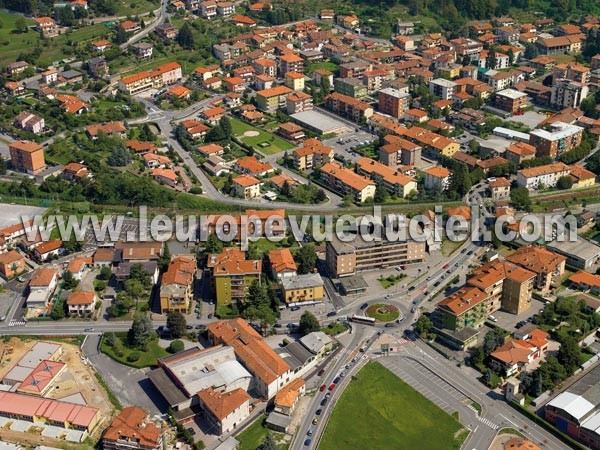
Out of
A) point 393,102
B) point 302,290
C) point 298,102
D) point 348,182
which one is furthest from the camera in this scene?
point 298,102

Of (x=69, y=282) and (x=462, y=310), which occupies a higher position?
(x=462, y=310)

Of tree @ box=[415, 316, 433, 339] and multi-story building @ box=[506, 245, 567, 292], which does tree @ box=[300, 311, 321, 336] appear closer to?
tree @ box=[415, 316, 433, 339]

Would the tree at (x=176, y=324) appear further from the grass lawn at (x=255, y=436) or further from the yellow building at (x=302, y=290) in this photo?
the grass lawn at (x=255, y=436)

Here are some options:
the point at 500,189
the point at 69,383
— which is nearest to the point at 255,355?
the point at 69,383

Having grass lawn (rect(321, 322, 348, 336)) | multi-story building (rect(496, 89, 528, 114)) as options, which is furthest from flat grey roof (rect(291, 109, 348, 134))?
grass lawn (rect(321, 322, 348, 336))

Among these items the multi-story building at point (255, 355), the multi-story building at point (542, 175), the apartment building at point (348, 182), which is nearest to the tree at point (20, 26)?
the apartment building at point (348, 182)

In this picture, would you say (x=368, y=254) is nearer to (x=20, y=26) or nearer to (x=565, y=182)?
(x=565, y=182)
